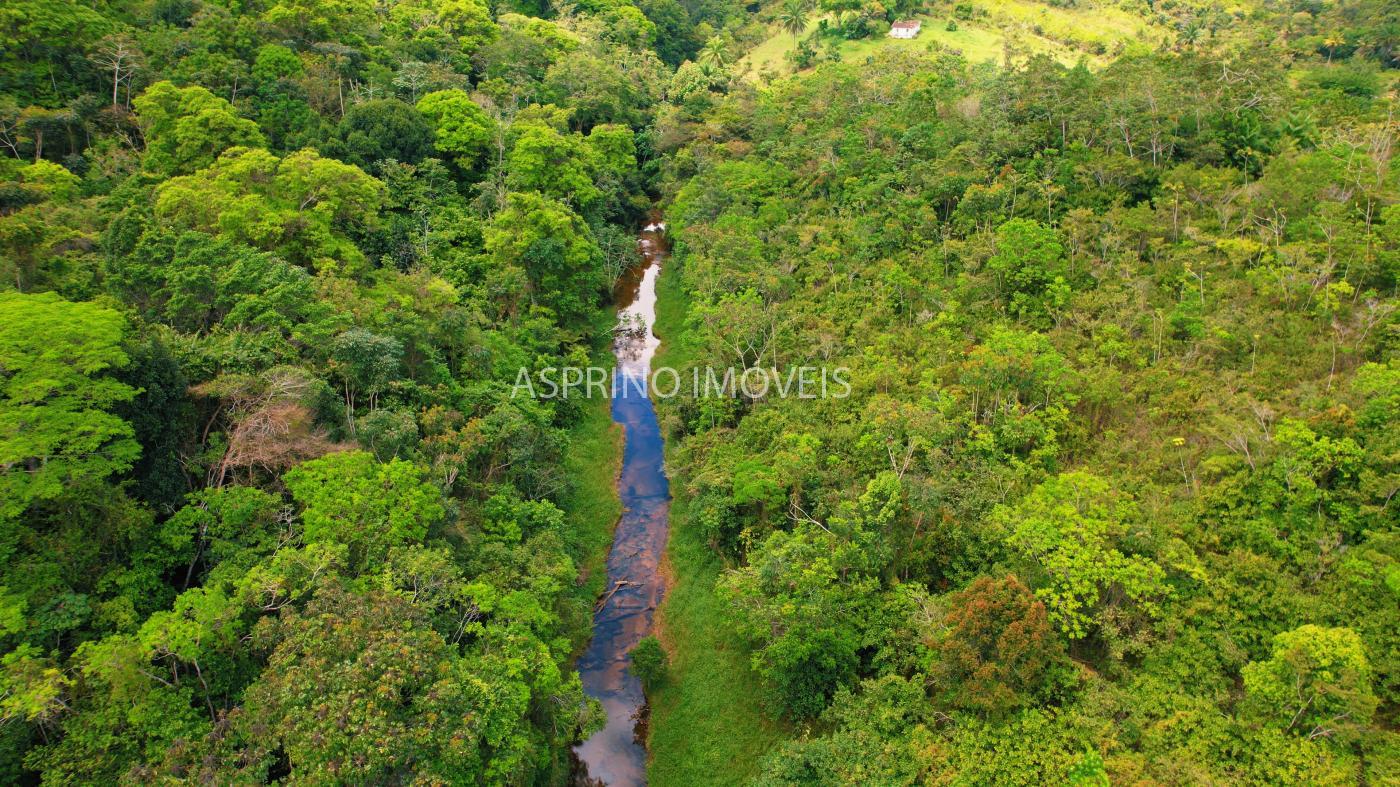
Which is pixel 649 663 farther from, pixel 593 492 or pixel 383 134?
pixel 383 134

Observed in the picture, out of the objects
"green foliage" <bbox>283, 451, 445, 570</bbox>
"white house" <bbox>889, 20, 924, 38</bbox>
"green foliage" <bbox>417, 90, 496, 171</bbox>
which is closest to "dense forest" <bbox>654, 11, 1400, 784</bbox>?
"green foliage" <bbox>283, 451, 445, 570</bbox>

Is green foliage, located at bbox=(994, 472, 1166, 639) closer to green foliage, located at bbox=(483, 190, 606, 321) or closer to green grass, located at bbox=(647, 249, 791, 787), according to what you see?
green grass, located at bbox=(647, 249, 791, 787)

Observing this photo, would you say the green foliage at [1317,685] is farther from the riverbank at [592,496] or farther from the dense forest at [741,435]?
the riverbank at [592,496]

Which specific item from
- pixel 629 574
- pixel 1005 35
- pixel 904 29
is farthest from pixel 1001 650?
pixel 1005 35

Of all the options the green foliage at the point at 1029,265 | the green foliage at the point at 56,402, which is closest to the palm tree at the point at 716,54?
the green foliage at the point at 1029,265

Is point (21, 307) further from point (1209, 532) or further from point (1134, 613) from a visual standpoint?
point (1209, 532)

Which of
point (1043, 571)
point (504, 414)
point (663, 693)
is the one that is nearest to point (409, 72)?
point (504, 414)
